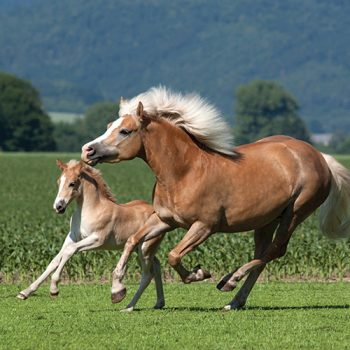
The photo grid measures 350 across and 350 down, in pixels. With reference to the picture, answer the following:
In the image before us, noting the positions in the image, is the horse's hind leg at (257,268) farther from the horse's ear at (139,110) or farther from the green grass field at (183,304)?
the horse's ear at (139,110)

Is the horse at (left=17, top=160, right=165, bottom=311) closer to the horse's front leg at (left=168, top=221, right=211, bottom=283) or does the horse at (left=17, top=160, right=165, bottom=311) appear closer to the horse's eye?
the horse's front leg at (left=168, top=221, right=211, bottom=283)

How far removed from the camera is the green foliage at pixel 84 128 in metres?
169

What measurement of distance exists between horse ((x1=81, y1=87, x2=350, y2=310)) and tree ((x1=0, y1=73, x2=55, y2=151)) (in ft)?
398

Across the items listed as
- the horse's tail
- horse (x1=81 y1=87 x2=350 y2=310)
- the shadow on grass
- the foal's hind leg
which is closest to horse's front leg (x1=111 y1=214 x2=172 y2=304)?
horse (x1=81 y1=87 x2=350 y2=310)

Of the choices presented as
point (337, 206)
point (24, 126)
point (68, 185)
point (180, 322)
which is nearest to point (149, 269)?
point (68, 185)

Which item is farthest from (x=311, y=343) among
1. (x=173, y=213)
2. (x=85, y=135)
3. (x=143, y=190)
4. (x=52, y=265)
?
(x=85, y=135)

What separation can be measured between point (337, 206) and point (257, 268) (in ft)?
4.67

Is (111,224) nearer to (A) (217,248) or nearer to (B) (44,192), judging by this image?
(A) (217,248)

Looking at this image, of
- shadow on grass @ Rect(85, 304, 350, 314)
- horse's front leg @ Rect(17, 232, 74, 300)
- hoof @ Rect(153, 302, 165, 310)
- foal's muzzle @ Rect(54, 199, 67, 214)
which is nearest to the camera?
horse's front leg @ Rect(17, 232, 74, 300)

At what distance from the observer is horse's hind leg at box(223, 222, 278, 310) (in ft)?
45.7

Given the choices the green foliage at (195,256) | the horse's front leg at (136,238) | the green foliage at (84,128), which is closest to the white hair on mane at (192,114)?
the horse's front leg at (136,238)

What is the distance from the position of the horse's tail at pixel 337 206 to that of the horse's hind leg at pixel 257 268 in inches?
29.5

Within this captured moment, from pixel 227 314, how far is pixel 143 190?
1540 inches

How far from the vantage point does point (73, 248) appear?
46.6ft
